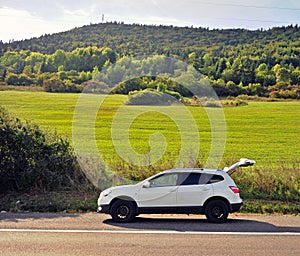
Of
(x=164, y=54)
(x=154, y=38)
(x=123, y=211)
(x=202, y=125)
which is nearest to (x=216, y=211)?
(x=123, y=211)

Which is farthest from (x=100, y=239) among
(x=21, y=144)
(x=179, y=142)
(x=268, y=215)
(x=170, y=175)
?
(x=179, y=142)

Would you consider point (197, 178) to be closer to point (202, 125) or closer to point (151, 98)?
point (151, 98)

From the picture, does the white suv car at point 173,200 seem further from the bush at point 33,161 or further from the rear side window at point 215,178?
the bush at point 33,161

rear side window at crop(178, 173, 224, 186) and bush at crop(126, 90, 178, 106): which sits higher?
bush at crop(126, 90, 178, 106)

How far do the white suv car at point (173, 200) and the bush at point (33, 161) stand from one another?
502cm

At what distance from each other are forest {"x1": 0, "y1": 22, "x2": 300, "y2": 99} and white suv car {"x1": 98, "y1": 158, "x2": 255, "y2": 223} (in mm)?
19341

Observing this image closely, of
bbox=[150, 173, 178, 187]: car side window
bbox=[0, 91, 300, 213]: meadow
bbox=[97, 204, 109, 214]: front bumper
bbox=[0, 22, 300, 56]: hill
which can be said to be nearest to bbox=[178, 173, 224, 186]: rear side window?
bbox=[150, 173, 178, 187]: car side window

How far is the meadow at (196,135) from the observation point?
17500 mm

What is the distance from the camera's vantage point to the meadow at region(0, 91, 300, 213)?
17.5 metres

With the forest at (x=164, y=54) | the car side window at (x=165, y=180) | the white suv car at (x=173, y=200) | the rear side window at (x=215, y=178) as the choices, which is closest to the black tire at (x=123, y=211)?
the white suv car at (x=173, y=200)

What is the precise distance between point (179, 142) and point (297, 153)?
7.77 m

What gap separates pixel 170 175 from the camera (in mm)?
12680

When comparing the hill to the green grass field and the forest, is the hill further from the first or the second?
the green grass field

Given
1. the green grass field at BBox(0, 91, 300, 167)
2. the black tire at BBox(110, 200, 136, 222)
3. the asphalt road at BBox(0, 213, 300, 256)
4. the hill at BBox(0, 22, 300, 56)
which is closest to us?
the asphalt road at BBox(0, 213, 300, 256)
